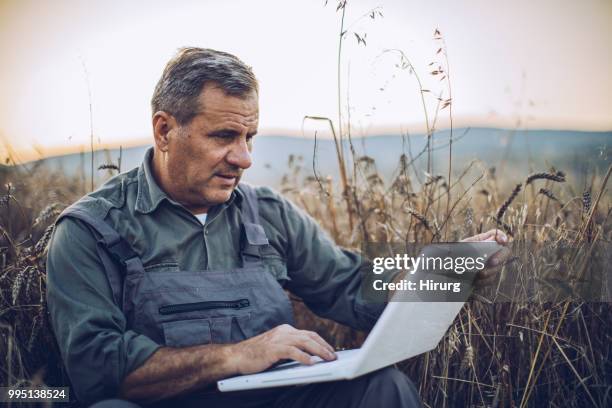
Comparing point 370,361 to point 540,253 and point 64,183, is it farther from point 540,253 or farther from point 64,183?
point 64,183

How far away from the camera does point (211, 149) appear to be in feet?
8.41

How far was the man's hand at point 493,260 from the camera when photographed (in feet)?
8.52

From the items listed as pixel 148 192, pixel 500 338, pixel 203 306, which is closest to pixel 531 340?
pixel 500 338

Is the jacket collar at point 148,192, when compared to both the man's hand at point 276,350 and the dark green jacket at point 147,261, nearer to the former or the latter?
the dark green jacket at point 147,261

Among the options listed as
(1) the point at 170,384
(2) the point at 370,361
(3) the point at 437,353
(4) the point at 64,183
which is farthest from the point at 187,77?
(4) the point at 64,183

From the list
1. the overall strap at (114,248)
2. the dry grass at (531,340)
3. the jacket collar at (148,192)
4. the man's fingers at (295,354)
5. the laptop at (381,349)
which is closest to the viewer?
the laptop at (381,349)

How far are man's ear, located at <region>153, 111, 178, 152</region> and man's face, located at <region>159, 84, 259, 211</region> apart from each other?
2 centimetres

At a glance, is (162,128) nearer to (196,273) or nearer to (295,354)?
(196,273)

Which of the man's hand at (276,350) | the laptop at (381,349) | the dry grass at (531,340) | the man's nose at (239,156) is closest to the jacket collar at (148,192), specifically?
the man's nose at (239,156)

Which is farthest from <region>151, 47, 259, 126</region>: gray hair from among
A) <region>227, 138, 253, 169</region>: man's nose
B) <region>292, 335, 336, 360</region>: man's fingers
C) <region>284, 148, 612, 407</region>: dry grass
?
<region>292, 335, 336, 360</region>: man's fingers

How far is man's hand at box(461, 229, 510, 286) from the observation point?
2597 mm

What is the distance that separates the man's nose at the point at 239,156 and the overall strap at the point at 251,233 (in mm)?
247

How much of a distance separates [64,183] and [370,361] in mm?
2917

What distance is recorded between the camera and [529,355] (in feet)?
9.04
